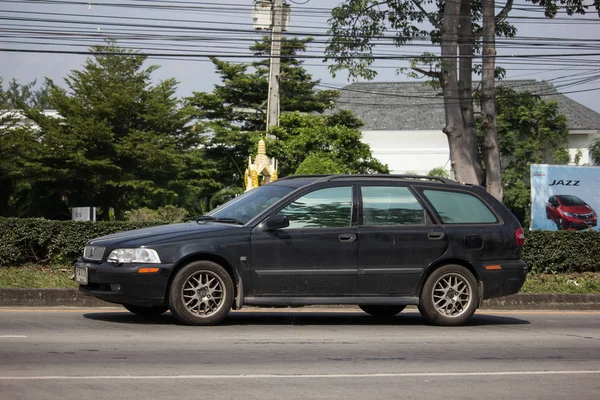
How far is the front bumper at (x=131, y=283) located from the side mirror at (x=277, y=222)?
120 cm

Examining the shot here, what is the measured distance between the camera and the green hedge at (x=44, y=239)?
52.6 ft

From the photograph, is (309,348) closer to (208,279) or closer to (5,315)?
(208,279)

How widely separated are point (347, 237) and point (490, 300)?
15.2 ft

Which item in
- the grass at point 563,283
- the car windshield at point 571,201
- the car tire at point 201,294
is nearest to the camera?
the car tire at point 201,294

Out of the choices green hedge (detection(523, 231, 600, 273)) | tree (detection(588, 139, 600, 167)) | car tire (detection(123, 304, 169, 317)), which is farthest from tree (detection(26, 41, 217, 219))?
car tire (detection(123, 304, 169, 317))

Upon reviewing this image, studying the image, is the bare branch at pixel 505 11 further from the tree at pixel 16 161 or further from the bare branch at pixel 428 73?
the tree at pixel 16 161

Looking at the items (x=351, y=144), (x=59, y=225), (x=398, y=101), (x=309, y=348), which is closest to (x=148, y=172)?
(x=351, y=144)

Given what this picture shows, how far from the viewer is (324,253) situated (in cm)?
1012

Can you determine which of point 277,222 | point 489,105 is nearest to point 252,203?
point 277,222

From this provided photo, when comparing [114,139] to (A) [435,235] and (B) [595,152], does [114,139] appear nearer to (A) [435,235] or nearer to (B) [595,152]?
(B) [595,152]

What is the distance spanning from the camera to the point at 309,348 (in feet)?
28.1

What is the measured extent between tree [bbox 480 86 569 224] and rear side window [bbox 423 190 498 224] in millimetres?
38583

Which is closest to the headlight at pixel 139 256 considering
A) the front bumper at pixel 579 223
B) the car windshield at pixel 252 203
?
the car windshield at pixel 252 203

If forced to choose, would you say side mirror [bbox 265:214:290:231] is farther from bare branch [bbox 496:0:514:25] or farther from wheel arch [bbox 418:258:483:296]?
bare branch [bbox 496:0:514:25]
